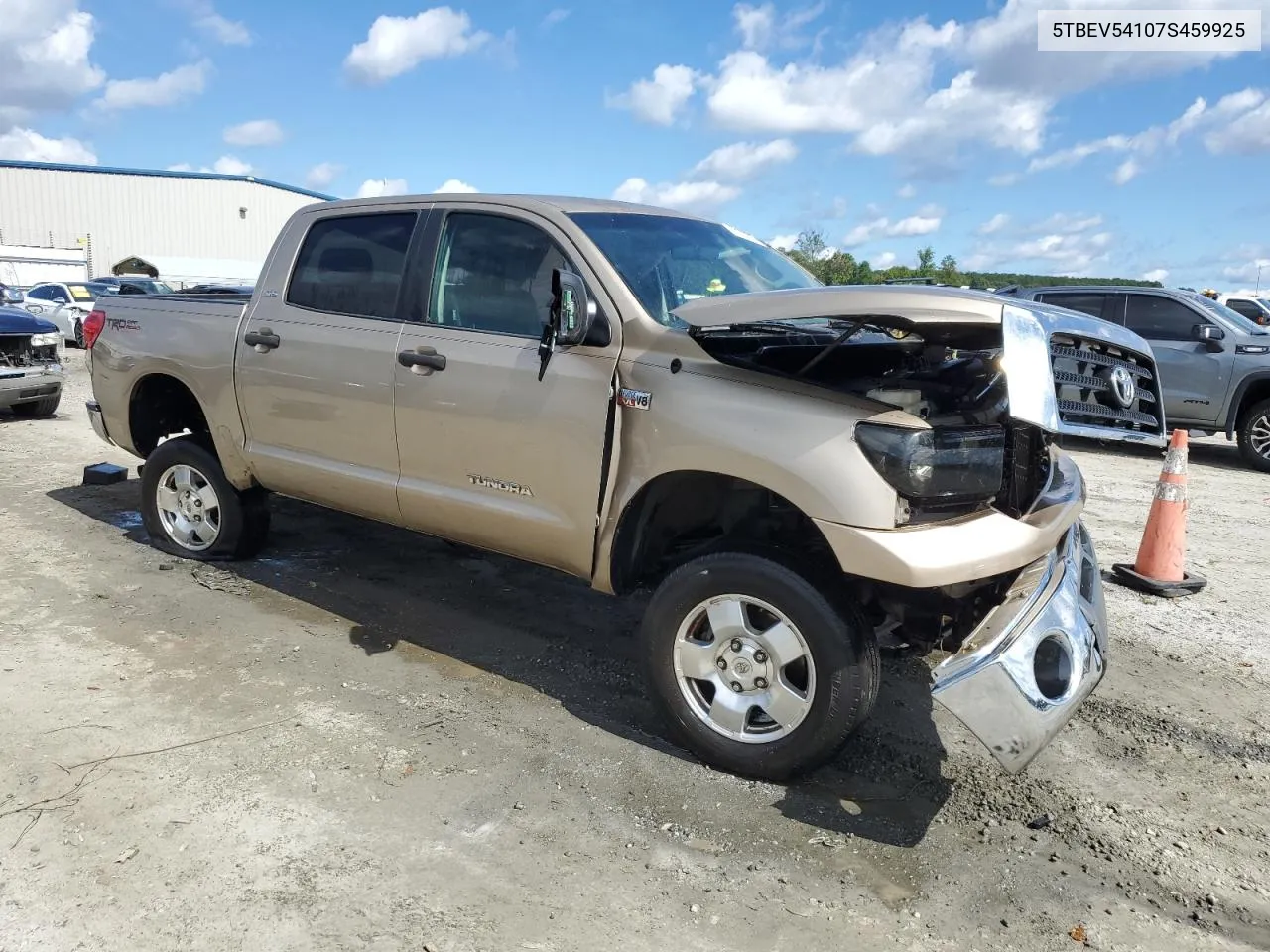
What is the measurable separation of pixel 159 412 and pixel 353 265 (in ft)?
6.65

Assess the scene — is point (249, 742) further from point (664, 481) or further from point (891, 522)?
point (891, 522)

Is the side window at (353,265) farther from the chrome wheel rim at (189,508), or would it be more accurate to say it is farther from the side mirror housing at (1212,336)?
the side mirror housing at (1212,336)

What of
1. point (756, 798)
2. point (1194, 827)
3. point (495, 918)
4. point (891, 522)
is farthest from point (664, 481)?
point (1194, 827)

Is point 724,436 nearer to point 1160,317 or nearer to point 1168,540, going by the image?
point 1168,540

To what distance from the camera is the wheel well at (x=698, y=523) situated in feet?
11.1

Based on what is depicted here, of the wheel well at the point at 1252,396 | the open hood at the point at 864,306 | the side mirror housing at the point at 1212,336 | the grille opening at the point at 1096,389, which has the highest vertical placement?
the side mirror housing at the point at 1212,336

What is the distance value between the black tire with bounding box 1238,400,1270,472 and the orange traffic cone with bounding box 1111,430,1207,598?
231 inches

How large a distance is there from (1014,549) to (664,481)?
1220 mm

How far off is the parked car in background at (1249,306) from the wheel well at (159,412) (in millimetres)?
19041

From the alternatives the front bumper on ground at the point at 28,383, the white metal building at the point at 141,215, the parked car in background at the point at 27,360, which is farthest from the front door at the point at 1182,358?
the white metal building at the point at 141,215

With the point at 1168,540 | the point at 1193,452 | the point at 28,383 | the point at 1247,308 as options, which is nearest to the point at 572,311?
the point at 1168,540

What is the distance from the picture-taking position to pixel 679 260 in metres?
3.92

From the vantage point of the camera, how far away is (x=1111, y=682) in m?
4.13

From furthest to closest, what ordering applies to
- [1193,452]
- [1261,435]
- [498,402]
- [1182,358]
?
[1193,452] → [1182,358] → [1261,435] → [498,402]
